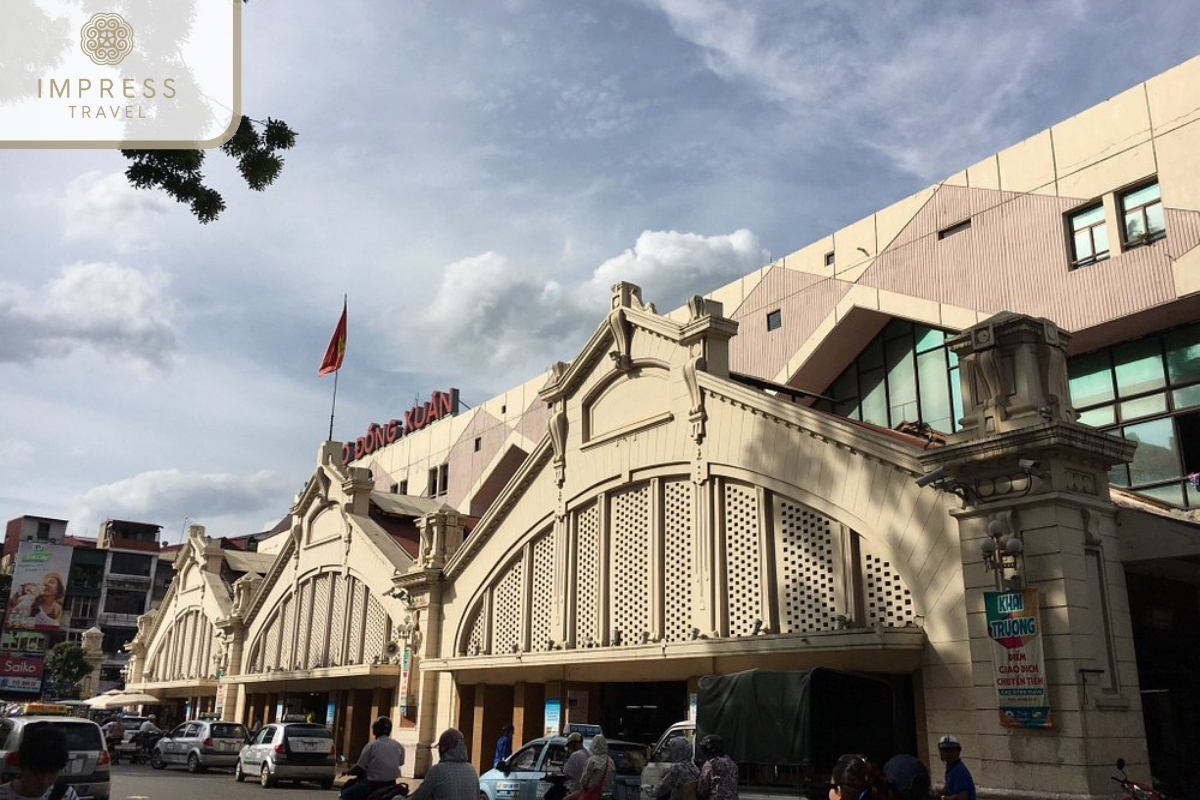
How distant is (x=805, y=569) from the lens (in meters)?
17.1

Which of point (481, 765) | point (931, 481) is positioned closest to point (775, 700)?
point (931, 481)

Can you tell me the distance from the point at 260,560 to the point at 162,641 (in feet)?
23.0

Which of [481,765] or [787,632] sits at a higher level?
[787,632]

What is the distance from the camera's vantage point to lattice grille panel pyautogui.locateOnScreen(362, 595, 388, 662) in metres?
30.4

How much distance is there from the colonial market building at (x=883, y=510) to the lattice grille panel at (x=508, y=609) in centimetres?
10

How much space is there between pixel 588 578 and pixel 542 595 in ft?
6.81

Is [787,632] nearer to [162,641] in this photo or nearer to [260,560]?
[260,560]

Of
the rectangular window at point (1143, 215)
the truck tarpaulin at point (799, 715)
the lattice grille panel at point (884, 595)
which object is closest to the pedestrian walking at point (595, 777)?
the truck tarpaulin at point (799, 715)

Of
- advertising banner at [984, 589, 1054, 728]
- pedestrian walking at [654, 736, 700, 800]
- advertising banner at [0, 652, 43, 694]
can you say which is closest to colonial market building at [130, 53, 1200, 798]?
advertising banner at [984, 589, 1054, 728]

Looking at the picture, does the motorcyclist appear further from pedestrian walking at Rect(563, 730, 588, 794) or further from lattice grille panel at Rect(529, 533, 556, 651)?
pedestrian walking at Rect(563, 730, 588, 794)

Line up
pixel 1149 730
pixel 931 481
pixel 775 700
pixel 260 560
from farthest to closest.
Answer: pixel 260 560
pixel 1149 730
pixel 931 481
pixel 775 700

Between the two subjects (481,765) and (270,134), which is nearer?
(270,134)

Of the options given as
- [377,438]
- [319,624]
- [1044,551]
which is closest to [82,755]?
[1044,551]

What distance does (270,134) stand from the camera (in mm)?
10914
